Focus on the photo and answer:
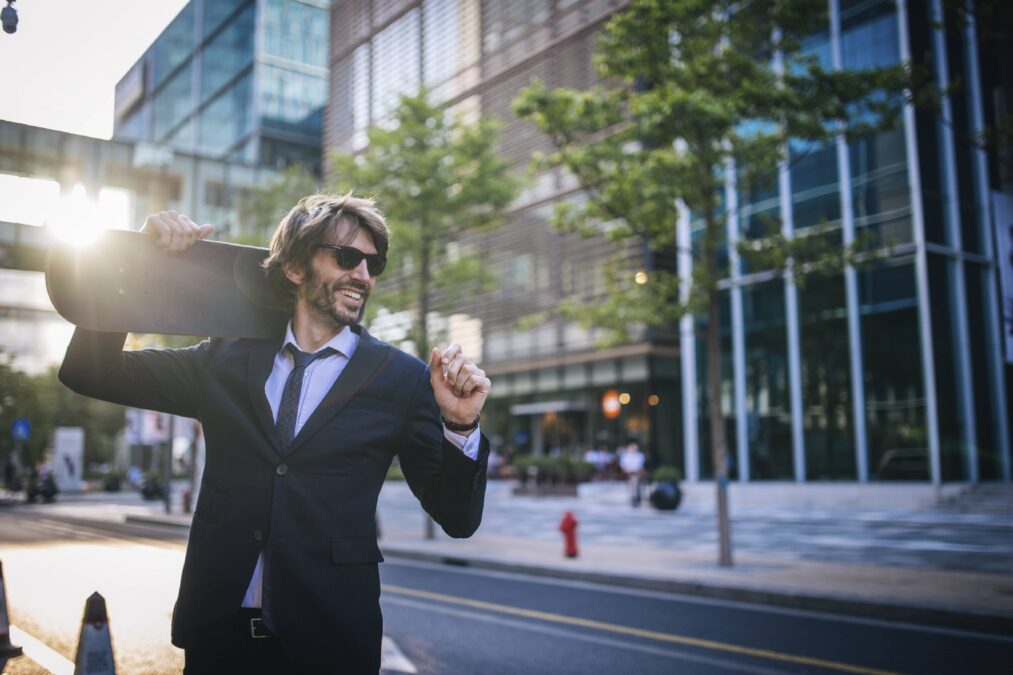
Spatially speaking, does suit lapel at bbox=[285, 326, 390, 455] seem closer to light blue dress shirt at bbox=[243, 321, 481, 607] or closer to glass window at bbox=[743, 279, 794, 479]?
light blue dress shirt at bbox=[243, 321, 481, 607]

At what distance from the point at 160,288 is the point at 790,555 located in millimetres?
13522

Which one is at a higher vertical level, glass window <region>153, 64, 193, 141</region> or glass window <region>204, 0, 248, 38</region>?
glass window <region>204, 0, 248, 38</region>

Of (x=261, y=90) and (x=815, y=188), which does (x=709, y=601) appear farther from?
(x=261, y=90)

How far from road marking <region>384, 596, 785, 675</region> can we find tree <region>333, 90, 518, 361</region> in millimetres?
9659

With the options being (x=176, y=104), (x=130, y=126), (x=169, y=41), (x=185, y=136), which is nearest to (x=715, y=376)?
(x=169, y=41)

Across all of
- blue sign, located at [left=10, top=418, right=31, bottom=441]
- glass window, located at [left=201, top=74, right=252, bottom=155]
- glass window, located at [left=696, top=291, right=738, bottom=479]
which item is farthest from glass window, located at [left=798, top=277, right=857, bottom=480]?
glass window, located at [left=201, top=74, right=252, bottom=155]

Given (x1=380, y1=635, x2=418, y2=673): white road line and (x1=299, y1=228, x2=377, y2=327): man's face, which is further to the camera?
(x1=380, y1=635, x2=418, y2=673): white road line

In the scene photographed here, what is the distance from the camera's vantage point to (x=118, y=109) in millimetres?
3748

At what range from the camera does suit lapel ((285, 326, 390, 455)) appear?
7.51 ft

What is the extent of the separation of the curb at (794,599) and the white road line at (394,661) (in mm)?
1820

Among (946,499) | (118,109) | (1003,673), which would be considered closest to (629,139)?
(1003,673)

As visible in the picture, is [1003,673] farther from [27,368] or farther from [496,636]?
[27,368]

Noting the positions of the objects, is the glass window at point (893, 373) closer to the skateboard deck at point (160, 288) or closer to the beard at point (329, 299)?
the beard at point (329, 299)

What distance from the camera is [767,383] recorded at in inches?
1162
